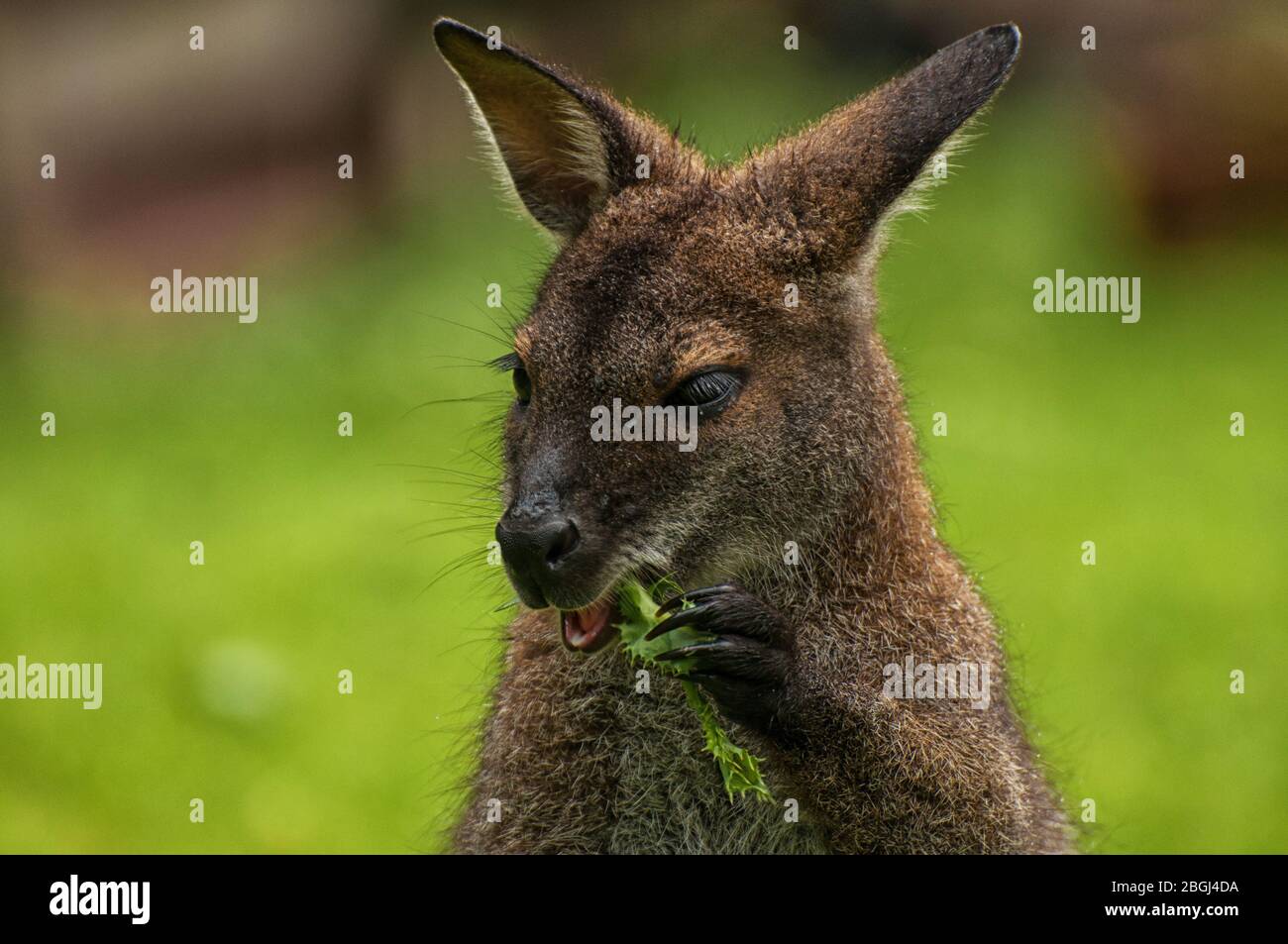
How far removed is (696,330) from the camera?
5.21m

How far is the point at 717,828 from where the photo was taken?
18.8ft

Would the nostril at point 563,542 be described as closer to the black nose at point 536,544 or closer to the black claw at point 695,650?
the black nose at point 536,544

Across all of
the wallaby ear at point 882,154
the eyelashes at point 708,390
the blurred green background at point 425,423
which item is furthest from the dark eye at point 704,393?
the blurred green background at point 425,423

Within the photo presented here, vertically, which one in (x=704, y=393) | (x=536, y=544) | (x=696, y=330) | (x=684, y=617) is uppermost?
(x=696, y=330)

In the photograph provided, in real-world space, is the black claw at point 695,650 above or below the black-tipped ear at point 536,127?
below

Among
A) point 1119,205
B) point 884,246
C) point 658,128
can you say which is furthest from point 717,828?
point 1119,205

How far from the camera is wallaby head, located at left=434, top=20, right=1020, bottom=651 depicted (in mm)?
5078

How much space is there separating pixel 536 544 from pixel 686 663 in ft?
1.93

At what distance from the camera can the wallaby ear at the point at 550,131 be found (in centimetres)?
571

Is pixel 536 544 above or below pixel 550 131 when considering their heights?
below

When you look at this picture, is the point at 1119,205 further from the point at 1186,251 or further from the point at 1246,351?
the point at 1246,351

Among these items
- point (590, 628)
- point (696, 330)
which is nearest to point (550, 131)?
point (696, 330)

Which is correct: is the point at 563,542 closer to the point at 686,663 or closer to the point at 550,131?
the point at 686,663

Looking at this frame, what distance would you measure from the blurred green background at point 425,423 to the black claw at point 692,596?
224cm
